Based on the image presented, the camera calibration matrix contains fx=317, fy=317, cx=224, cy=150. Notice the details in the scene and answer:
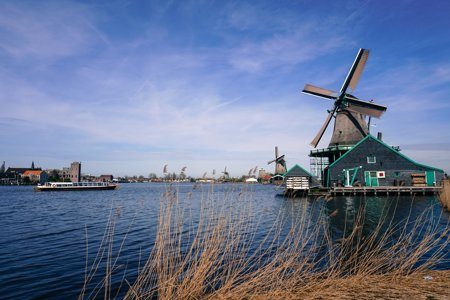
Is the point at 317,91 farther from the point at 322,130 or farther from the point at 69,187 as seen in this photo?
the point at 69,187

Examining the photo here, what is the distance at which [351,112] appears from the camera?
4103 cm

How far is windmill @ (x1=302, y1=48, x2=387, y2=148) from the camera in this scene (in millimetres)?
40219

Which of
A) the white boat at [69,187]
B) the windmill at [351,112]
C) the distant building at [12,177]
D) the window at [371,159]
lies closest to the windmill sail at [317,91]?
Answer: the windmill at [351,112]

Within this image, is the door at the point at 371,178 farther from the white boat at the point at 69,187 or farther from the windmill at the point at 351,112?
the white boat at the point at 69,187

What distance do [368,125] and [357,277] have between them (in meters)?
39.8

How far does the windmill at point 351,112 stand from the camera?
40.2m

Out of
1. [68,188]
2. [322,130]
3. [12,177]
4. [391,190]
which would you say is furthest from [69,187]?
[12,177]

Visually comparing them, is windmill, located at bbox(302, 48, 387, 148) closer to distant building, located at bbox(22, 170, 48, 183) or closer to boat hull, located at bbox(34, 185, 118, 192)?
boat hull, located at bbox(34, 185, 118, 192)

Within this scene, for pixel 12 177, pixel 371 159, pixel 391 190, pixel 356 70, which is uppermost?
pixel 356 70

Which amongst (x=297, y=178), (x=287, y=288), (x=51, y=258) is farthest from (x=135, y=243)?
(x=297, y=178)

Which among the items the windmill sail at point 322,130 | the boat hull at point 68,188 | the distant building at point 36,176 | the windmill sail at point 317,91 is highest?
the windmill sail at point 317,91

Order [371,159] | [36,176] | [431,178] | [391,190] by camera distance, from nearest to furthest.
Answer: [391,190] → [431,178] → [371,159] → [36,176]

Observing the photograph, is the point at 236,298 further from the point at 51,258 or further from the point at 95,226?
the point at 95,226

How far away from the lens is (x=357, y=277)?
6.18 m
